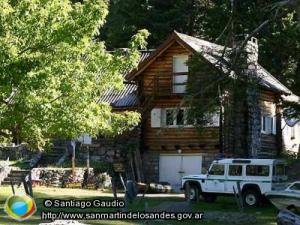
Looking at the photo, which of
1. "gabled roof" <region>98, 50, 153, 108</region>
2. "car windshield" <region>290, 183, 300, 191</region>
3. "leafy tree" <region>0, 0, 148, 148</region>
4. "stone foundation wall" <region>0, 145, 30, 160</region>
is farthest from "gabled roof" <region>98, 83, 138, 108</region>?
"car windshield" <region>290, 183, 300, 191</region>

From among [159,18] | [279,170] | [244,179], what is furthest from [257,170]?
[159,18]

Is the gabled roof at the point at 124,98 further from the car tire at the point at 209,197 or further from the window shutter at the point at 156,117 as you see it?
the car tire at the point at 209,197

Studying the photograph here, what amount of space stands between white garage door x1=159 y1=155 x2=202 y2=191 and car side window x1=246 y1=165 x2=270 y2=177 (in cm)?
1076

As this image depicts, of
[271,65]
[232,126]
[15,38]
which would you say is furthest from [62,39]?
[271,65]

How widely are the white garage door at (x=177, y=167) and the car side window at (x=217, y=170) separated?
958cm

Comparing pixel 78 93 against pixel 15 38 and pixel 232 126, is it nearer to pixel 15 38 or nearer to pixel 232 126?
pixel 15 38

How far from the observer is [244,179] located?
82.0 feet

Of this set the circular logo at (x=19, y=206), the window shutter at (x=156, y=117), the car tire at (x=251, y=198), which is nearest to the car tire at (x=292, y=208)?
the car tire at (x=251, y=198)

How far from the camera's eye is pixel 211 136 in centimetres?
3556

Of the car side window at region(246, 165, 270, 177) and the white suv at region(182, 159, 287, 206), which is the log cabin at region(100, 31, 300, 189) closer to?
the white suv at region(182, 159, 287, 206)

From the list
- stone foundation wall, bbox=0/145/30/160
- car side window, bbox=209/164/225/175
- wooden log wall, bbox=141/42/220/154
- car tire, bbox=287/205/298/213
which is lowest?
car tire, bbox=287/205/298/213

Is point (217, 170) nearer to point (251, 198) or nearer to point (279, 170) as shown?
point (251, 198)

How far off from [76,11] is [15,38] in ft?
10.4

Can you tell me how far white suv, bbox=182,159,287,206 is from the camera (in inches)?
966
